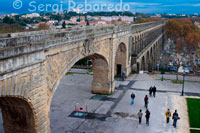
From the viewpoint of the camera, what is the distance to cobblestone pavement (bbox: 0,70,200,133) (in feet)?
50.2

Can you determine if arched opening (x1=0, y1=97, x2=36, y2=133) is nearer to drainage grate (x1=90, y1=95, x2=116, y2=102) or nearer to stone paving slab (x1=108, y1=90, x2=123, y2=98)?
drainage grate (x1=90, y1=95, x2=116, y2=102)

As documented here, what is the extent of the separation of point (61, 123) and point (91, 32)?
6.67m

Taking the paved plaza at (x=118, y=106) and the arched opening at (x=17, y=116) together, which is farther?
the paved plaza at (x=118, y=106)

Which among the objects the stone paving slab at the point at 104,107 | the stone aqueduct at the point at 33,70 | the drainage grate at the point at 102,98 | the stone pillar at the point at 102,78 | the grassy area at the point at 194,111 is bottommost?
the grassy area at the point at 194,111

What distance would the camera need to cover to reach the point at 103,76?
22156 mm

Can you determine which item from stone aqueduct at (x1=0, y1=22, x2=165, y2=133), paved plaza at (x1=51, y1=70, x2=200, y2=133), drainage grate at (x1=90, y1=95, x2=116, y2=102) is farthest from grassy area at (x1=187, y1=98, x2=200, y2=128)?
stone aqueduct at (x1=0, y1=22, x2=165, y2=133)

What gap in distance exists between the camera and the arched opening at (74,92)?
52.5 feet

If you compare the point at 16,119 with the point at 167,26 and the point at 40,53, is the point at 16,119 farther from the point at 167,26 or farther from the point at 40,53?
the point at 167,26

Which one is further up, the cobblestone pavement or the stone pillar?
the stone pillar

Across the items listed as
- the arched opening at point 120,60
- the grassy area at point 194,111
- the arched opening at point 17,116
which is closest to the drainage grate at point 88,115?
the grassy area at point 194,111

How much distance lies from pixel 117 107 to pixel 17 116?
9.72 metres

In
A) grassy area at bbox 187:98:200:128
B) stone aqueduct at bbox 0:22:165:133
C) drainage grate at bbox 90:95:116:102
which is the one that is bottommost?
grassy area at bbox 187:98:200:128

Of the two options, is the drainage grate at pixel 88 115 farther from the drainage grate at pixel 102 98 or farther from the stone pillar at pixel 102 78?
the stone pillar at pixel 102 78

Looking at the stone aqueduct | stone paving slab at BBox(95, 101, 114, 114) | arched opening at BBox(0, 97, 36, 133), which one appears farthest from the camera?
stone paving slab at BBox(95, 101, 114, 114)
